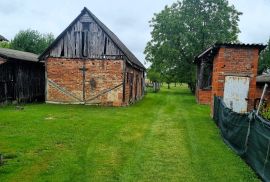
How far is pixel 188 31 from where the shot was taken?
4238cm

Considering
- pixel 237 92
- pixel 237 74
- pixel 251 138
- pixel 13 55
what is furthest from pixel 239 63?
pixel 13 55

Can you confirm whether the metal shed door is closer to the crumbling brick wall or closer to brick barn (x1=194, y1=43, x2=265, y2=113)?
brick barn (x1=194, y1=43, x2=265, y2=113)

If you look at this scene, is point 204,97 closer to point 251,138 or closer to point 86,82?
point 86,82

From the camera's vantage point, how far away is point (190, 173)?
8.25 metres

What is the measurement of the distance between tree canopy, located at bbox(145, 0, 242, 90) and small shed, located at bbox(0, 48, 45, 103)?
2013cm

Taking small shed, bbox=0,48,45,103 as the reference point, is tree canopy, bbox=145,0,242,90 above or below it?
above

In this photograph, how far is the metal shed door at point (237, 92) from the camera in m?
17.0

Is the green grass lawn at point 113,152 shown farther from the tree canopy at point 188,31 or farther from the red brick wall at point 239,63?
the tree canopy at point 188,31

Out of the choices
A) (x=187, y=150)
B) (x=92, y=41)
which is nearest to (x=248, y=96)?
(x=187, y=150)

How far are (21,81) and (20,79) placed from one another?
214mm

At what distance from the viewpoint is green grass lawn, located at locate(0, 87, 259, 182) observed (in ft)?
26.3

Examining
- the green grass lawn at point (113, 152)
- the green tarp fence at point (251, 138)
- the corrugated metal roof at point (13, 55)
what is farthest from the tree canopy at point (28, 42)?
the green tarp fence at point (251, 138)

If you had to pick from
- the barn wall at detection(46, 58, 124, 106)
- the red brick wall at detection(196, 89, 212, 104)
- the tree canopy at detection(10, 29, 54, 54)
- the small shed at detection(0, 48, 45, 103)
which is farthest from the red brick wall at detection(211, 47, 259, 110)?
the tree canopy at detection(10, 29, 54, 54)

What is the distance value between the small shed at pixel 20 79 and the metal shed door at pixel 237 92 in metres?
14.4
